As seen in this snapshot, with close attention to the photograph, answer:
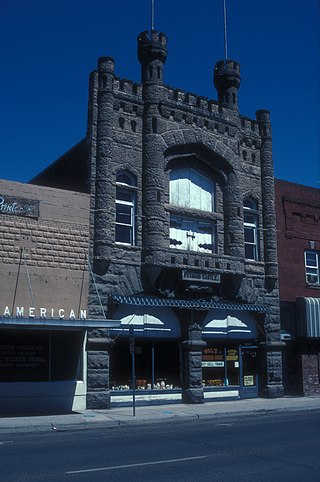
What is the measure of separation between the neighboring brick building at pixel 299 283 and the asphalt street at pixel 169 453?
33.9 feet

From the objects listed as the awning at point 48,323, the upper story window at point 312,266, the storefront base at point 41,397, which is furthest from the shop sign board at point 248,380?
the awning at point 48,323

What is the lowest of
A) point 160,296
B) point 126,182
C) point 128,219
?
point 160,296

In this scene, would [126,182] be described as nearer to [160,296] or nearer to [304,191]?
[160,296]

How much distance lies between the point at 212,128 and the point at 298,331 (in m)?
9.96

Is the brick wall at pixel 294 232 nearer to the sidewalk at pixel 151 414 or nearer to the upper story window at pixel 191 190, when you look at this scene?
the upper story window at pixel 191 190

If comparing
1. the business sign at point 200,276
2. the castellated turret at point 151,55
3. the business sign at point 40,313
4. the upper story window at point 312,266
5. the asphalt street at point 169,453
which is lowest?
the asphalt street at point 169,453

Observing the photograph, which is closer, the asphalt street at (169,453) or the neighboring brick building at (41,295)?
the asphalt street at (169,453)

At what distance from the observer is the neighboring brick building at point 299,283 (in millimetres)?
25859

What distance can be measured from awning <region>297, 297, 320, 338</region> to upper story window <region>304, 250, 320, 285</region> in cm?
148

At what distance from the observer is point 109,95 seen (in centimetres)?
2212

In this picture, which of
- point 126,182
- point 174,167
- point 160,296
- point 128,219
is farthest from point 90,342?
point 174,167

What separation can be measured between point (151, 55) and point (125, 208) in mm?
6639

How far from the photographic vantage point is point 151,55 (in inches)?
931

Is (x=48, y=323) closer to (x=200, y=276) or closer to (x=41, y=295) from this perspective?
(x=41, y=295)
